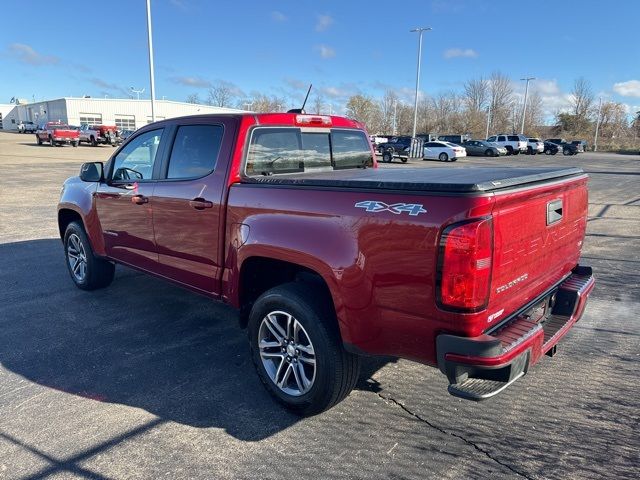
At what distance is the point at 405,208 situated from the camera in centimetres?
243

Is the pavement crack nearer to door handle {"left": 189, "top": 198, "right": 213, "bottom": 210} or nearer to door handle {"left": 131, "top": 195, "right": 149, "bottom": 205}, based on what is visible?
door handle {"left": 189, "top": 198, "right": 213, "bottom": 210}

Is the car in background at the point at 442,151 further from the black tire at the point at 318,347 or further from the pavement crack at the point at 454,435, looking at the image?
the black tire at the point at 318,347

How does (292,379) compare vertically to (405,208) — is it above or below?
below

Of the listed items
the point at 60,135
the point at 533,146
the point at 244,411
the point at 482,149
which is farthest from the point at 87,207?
the point at 533,146

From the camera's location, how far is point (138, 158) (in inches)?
183

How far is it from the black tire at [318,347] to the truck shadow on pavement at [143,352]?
236mm

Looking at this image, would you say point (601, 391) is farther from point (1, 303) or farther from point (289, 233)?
point (1, 303)

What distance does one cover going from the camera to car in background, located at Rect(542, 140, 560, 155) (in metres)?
51.2

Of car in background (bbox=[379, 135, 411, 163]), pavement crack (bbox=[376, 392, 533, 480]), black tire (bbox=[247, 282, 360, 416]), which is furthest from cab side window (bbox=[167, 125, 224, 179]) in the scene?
car in background (bbox=[379, 135, 411, 163])

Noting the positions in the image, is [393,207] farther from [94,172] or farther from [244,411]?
[94,172]

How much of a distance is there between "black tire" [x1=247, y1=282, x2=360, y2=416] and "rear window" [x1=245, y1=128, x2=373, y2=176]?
1077 millimetres

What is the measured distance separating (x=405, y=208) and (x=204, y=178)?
1.88 m

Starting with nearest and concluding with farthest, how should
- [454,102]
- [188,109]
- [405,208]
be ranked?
[405,208] < [188,109] < [454,102]

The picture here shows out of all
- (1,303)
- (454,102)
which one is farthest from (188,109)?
(1,303)
